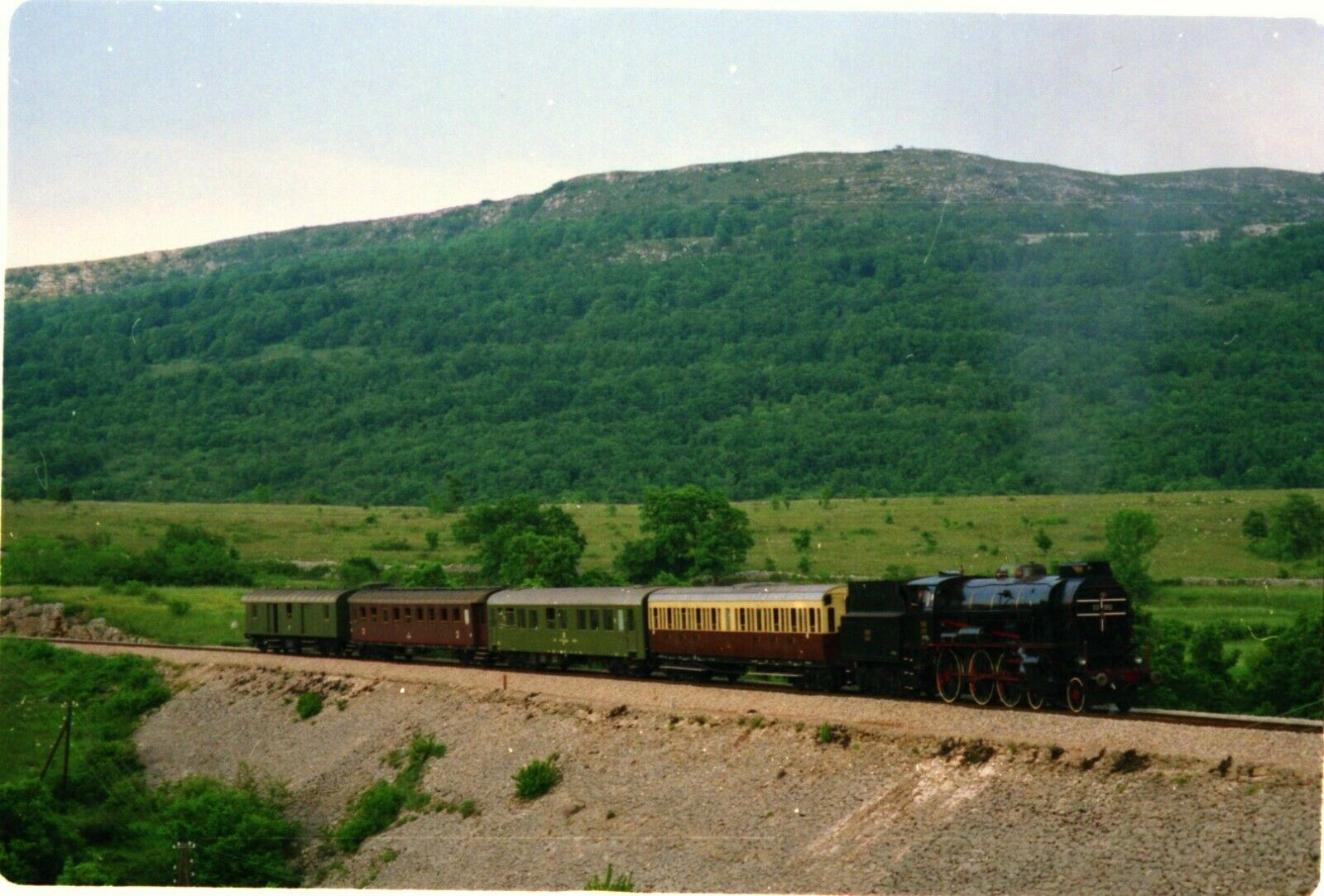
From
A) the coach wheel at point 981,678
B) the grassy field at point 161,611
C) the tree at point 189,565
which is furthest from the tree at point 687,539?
the coach wheel at point 981,678

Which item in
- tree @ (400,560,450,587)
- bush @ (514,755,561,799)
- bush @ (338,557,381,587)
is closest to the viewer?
bush @ (514,755,561,799)

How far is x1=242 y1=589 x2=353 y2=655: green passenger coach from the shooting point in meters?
42.6

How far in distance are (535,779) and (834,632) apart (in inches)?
241

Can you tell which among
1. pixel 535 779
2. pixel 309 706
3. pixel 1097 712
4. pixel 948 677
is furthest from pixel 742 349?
pixel 1097 712

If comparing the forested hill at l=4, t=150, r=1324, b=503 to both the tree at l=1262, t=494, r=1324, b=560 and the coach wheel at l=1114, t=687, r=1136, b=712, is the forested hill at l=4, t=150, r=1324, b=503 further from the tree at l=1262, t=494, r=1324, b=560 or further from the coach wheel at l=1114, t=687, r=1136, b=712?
the coach wheel at l=1114, t=687, r=1136, b=712

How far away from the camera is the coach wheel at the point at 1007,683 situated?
23.5 metres

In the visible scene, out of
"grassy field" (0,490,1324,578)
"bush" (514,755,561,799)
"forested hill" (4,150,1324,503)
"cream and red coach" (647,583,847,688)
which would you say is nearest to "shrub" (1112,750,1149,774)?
"cream and red coach" (647,583,847,688)

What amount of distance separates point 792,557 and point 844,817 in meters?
46.0

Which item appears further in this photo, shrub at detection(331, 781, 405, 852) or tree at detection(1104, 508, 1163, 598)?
tree at detection(1104, 508, 1163, 598)

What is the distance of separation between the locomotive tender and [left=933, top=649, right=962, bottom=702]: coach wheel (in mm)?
23

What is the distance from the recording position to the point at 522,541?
60.9 m

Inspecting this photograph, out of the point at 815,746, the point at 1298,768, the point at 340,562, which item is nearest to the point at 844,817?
the point at 815,746

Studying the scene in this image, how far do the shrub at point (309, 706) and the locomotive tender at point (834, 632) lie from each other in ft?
11.8

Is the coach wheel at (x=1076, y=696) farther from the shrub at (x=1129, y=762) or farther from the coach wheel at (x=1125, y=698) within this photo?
the shrub at (x=1129, y=762)
